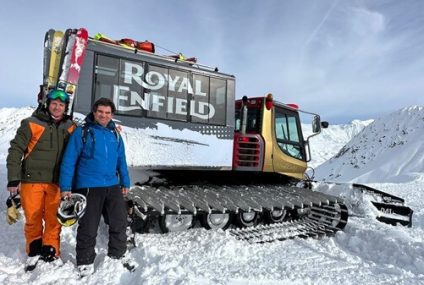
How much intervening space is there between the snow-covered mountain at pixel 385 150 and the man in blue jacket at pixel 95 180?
3394 centimetres

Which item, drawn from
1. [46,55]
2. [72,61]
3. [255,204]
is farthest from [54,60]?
[255,204]

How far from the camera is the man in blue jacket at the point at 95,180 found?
4008mm

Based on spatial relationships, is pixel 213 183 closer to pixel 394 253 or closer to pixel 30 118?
pixel 394 253

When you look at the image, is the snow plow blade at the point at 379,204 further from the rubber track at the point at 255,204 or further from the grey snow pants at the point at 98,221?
the grey snow pants at the point at 98,221

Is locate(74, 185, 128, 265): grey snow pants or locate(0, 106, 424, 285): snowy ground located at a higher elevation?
locate(74, 185, 128, 265): grey snow pants

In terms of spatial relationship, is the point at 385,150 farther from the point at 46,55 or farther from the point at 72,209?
the point at 72,209

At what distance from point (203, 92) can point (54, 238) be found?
3.25 meters

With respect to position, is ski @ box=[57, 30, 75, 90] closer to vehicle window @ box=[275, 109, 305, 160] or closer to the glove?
the glove

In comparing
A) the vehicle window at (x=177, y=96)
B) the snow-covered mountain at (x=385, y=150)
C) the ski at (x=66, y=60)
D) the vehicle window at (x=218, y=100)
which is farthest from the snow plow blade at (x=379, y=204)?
the snow-covered mountain at (x=385, y=150)

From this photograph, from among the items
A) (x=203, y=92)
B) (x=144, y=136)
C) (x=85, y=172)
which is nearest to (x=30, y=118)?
(x=85, y=172)

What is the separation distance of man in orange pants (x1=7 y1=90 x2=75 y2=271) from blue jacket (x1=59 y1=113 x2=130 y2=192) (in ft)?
0.96

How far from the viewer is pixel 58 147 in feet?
14.0

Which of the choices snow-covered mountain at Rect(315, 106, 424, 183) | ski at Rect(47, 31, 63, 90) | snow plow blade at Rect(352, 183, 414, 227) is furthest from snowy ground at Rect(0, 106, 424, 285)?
snow-covered mountain at Rect(315, 106, 424, 183)

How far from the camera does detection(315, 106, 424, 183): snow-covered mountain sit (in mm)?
40125
